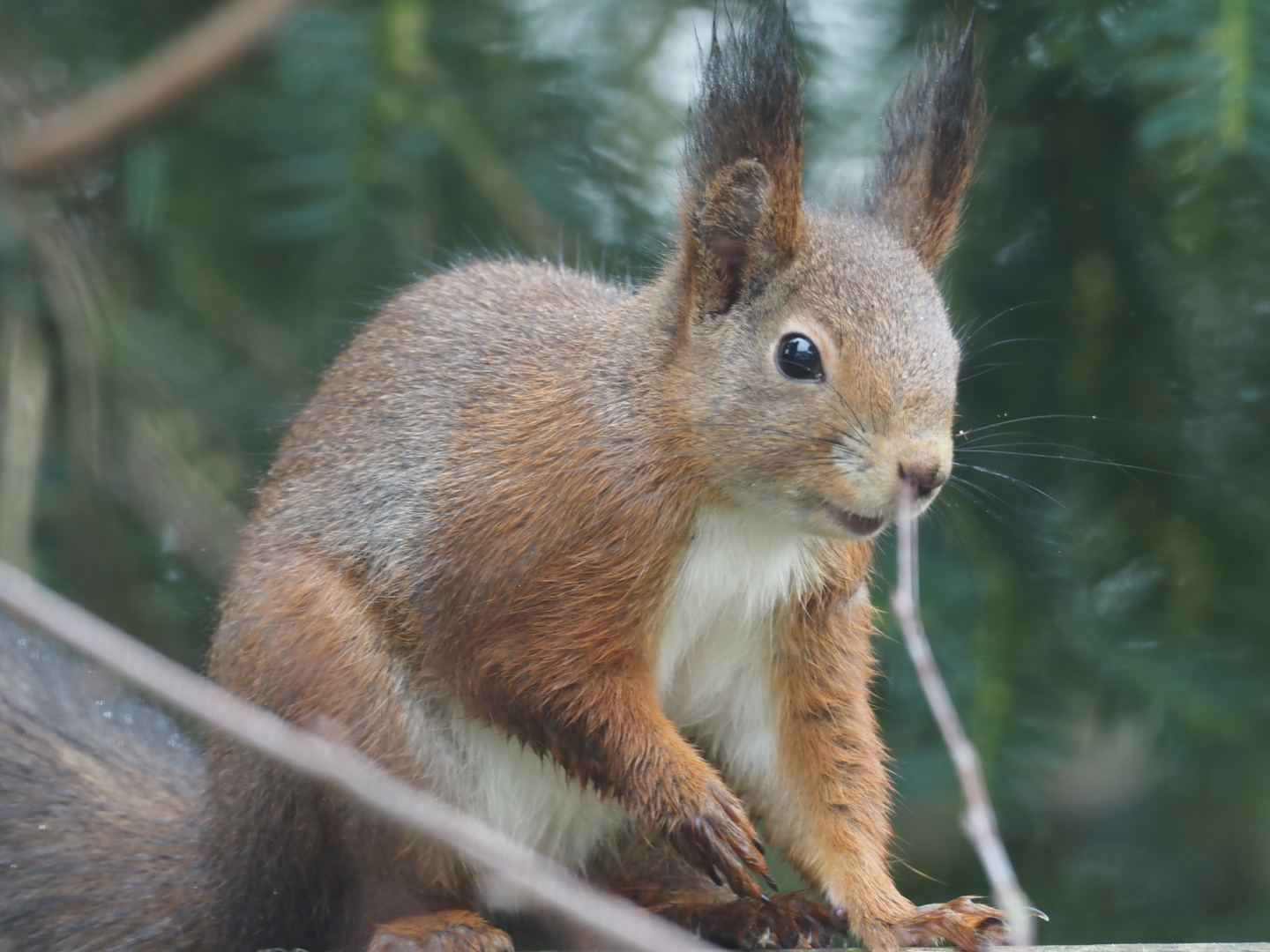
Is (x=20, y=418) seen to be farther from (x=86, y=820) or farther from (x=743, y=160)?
(x=743, y=160)

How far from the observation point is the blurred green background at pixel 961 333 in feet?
11.6

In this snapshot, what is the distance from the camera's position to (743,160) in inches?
108

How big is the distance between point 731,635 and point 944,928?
0.71 meters

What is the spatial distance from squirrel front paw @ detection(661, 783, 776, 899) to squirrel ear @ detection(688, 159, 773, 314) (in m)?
0.99

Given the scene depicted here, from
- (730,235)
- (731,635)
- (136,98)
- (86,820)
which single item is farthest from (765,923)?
(136,98)

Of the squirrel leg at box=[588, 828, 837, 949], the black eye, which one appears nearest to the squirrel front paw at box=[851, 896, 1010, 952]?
the squirrel leg at box=[588, 828, 837, 949]

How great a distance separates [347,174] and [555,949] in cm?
205

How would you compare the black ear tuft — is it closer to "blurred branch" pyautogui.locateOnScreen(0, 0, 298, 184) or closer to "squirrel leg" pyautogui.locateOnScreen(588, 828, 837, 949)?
"squirrel leg" pyautogui.locateOnScreen(588, 828, 837, 949)

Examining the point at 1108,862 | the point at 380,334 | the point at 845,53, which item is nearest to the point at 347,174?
the point at 380,334

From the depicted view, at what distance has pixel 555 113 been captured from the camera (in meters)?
4.14

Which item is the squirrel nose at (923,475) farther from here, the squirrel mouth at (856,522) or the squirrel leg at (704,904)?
the squirrel leg at (704,904)

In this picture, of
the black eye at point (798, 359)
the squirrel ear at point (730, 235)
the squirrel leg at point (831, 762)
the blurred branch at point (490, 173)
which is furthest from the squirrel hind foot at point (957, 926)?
the blurred branch at point (490, 173)

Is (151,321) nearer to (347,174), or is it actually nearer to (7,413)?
(7,413)

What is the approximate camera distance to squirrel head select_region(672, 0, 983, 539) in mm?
2518
